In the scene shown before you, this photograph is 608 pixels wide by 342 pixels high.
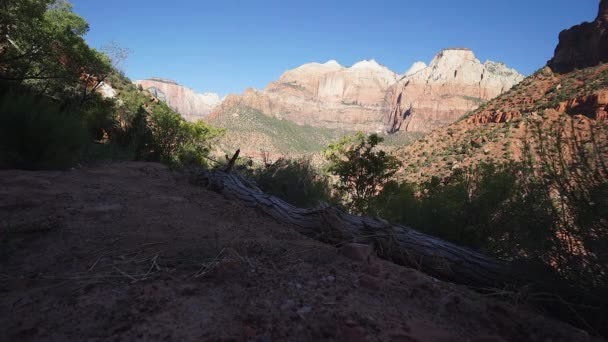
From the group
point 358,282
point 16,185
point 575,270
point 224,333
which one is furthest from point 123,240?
point 575,270

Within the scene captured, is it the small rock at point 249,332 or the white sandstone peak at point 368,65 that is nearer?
the small rock at point 249,332

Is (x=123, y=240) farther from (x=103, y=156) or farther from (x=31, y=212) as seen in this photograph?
(x=103, y=156)

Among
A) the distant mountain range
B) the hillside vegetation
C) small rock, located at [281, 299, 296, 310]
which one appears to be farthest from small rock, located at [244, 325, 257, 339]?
the distant mountain range

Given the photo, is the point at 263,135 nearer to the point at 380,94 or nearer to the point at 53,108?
the point at 53,108

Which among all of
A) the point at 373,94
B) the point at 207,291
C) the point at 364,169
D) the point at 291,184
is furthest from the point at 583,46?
the point at 373,94

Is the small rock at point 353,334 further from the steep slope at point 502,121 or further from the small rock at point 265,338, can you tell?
the steep slope at point 502,121

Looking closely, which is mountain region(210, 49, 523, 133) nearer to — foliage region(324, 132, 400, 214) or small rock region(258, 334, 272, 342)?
foliage region(324, 132, 400, 214)

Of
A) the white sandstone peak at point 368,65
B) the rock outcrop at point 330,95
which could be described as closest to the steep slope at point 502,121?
the rock outcrop at point 330,95
